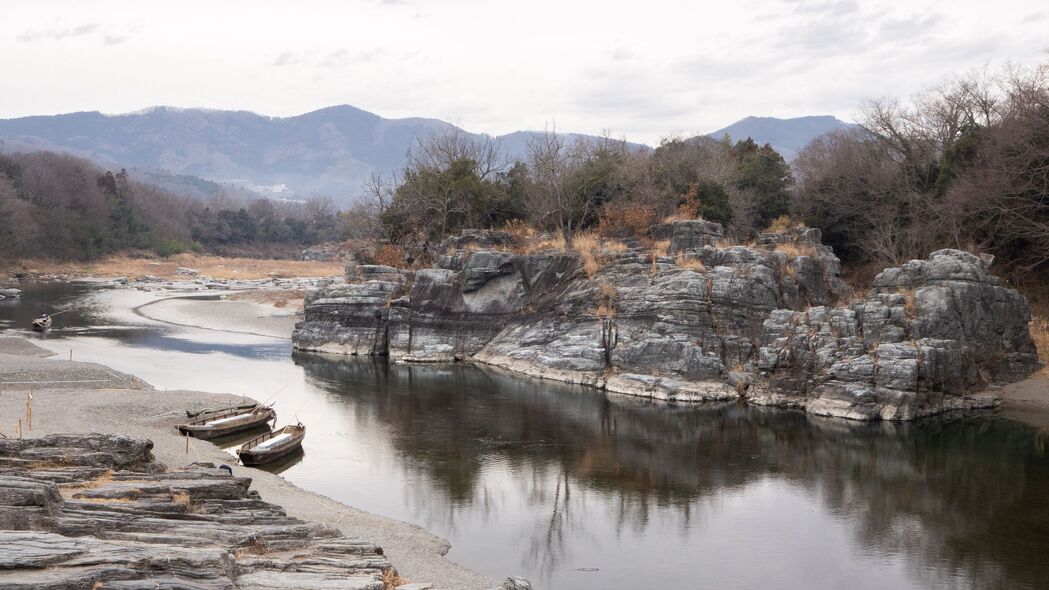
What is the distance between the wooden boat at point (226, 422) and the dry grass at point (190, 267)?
9264 centimetres

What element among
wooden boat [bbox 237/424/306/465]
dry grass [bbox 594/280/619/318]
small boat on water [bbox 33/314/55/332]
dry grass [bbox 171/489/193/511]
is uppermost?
dry grass [bbox 594/280/619/318]

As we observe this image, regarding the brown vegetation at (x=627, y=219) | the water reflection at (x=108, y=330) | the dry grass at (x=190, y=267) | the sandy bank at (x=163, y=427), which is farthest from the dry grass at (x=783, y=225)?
the dry grass at (x=190, y=267)

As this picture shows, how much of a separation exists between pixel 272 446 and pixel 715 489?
18.1 metres

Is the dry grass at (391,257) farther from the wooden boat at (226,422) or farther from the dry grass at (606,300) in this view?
the wooden boat at (226,422)

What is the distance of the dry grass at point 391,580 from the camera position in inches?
804

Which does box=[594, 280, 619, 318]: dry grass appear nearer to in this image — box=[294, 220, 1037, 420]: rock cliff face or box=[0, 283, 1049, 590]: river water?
box=[294, 220, 1037, 420]: rock cliff face

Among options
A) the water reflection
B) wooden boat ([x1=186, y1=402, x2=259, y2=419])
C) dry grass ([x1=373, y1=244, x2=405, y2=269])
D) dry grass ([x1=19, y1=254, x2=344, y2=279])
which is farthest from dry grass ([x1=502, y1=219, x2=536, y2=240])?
dry grass ([x1=19, y1=254, x2=344, y2=279])

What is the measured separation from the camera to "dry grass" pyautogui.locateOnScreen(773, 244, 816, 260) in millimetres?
57688

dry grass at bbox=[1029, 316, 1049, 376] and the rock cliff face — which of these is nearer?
the rock cliff face

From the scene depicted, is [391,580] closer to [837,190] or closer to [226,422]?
[226,422]

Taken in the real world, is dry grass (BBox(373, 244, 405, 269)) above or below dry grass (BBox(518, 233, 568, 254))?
below

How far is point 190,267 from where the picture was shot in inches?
5694

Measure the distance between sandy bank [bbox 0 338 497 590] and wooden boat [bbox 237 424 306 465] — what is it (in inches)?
29.4

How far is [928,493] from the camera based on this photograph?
3453 centimetres
